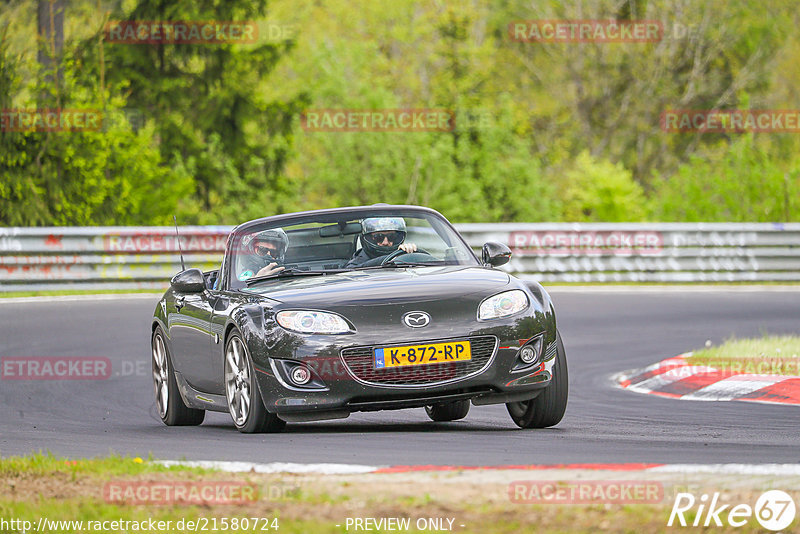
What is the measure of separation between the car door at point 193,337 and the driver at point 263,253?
0.34 m

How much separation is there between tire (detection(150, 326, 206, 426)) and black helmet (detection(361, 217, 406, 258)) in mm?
1770

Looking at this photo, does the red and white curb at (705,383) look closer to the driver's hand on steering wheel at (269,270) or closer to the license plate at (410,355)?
the license plate at (410,355)

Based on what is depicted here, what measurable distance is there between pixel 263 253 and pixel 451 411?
1.70 meters

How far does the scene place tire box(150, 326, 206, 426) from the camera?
10562mm

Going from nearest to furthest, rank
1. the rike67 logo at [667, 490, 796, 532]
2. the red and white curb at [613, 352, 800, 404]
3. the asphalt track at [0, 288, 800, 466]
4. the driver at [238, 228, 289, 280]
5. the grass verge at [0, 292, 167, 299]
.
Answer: the rike67 logo at [667, 490, 796, 532]
the asphalt track at [0, 288, 800, 466]
the driver at [238, 228, 289, 280]
the red and white curb at [613, 352, 800, 404]
the grass verge at [0, 292, 167, 299]

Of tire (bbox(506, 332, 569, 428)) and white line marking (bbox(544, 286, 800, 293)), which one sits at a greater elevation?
tire (bbox(506, 332, 569, 428))

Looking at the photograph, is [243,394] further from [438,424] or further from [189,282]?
[438,424]

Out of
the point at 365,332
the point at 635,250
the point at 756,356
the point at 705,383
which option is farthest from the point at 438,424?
the point at 635,250

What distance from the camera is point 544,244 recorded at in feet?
82.4

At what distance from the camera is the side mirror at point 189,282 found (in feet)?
32.2

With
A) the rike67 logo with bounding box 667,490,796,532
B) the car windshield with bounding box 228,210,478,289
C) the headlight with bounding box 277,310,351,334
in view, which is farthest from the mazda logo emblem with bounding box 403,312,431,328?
the rike67 logo with bounding box 667,490,796,532

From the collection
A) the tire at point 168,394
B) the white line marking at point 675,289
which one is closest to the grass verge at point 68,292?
the white line marking at point 675,289

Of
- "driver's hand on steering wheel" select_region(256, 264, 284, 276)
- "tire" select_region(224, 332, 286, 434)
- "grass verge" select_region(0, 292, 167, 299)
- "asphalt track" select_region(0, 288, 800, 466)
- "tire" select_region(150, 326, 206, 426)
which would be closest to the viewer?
"asphalt track" select_region(0, 288, 800, 466)

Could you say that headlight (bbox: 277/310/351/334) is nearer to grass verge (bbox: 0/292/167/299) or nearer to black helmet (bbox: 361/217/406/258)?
black helmet (bbox: 361/217/406/258)
